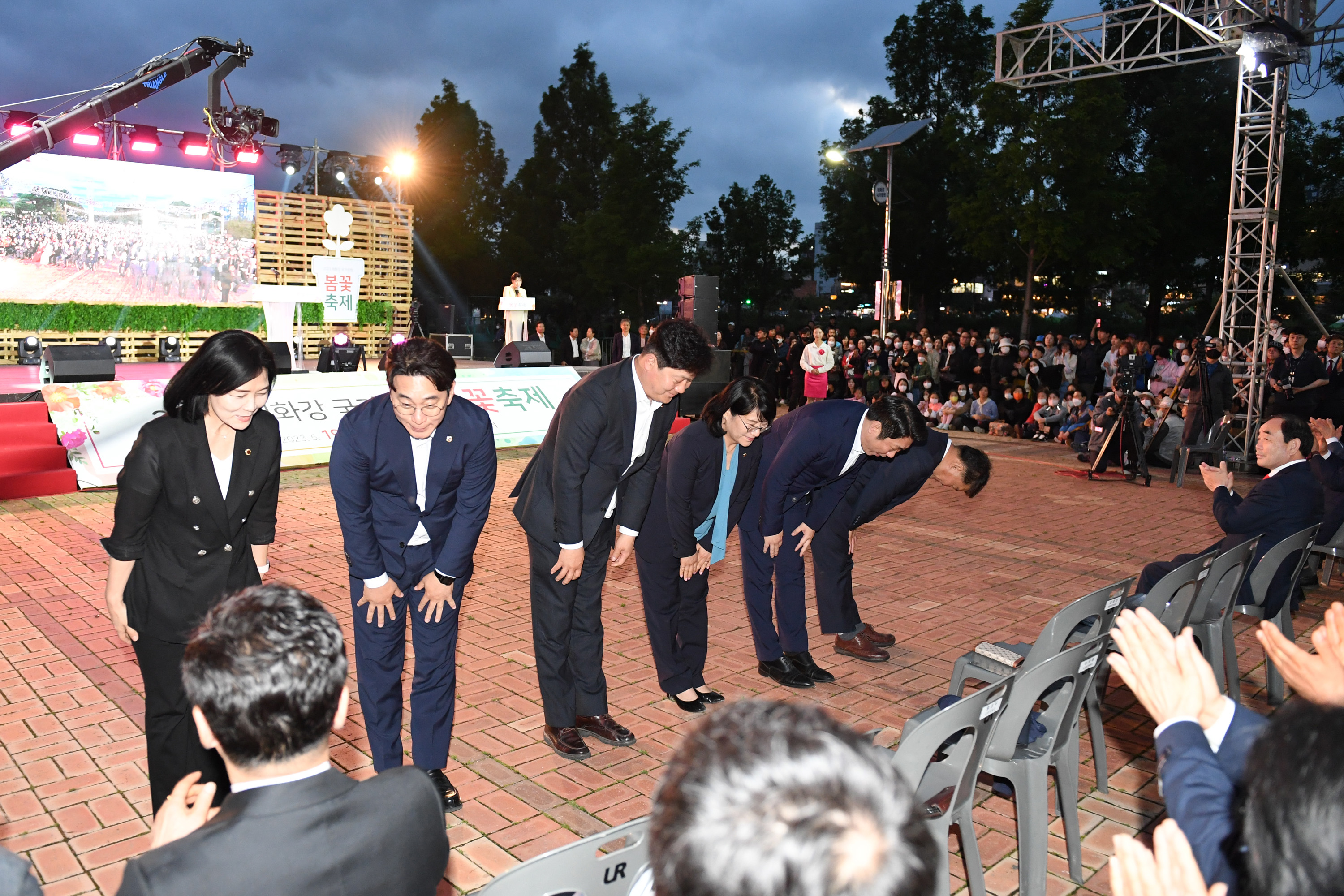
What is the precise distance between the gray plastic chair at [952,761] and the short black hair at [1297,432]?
3.04 meters

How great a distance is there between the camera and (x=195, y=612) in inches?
119

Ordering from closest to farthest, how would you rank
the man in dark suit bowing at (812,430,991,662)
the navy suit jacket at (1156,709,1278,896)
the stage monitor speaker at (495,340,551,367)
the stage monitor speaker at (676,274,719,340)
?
the navy suit jacket at (1156,709,1278,896)
the man in dark suit bowing at (812,430,991,662)
the stage monitor speaker at (495,340,551,367)
the stage monitor speaker at (676,274,719,340)

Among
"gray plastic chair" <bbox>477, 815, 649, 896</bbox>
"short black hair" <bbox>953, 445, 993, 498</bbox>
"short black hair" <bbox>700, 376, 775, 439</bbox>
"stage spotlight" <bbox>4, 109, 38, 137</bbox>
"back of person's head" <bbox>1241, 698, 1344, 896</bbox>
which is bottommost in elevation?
"gray plastic chair" <bbox>477, 815, 649, 896</bbox>

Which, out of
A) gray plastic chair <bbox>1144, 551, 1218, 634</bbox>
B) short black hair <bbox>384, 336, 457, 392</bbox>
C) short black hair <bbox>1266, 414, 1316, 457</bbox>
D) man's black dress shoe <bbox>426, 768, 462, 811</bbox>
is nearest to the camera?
short black hair <bbox>384, 336, 457, 392</bbox>

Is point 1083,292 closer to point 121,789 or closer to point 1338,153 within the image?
point 1338,153

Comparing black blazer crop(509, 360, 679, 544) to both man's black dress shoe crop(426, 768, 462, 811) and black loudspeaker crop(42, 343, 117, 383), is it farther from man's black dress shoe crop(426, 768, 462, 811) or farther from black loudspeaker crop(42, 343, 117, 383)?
black loudspeaker crop(42, 343, 117, 383)

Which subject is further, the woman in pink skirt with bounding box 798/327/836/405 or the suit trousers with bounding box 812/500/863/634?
the woman in pink skirt with bounding box 798/327/836/405

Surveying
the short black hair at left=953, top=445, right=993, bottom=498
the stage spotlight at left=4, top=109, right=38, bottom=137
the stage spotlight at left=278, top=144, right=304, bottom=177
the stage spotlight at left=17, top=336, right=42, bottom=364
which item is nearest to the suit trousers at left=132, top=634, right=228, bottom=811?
the short black hair at left=953, top=445, right=993, bottom=498

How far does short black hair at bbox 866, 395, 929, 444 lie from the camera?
4719 mm

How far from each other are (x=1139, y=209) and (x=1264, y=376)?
47.6 ft

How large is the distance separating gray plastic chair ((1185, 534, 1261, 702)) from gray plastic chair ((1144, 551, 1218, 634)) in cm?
5

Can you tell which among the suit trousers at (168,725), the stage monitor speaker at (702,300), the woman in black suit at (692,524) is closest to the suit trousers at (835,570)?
the woman in black suit at (692,524)

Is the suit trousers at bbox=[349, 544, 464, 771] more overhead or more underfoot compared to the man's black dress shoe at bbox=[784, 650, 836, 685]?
more overhead

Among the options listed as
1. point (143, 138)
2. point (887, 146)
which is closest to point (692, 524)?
point (143, 138)
